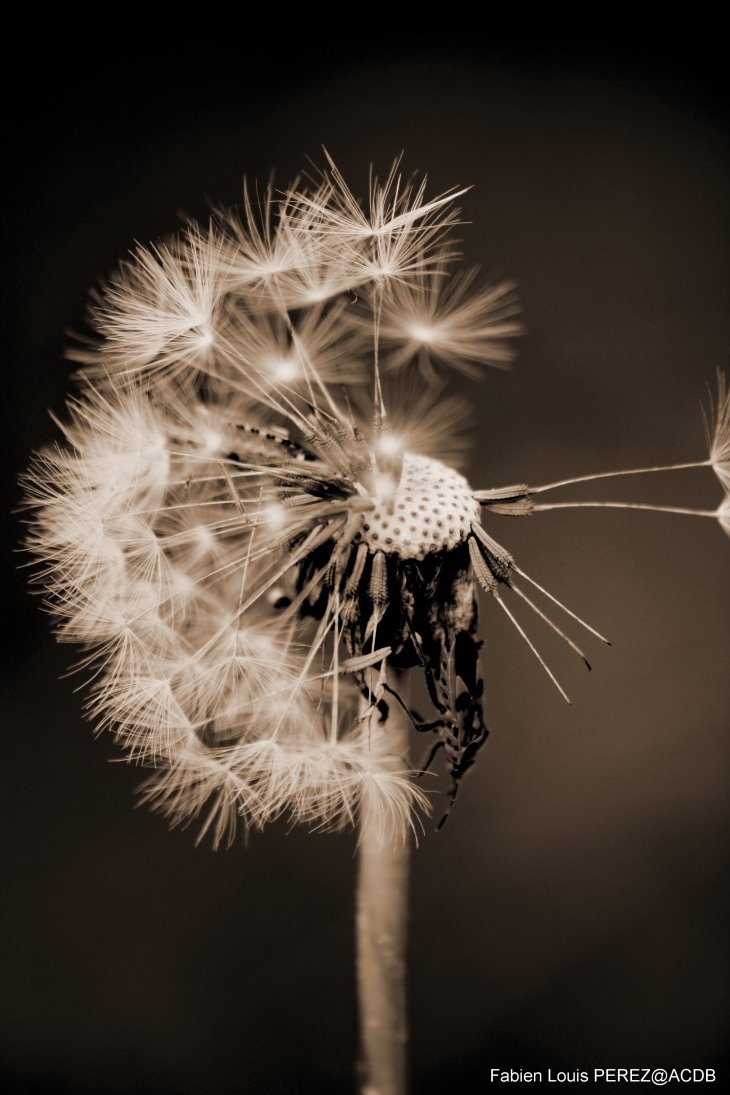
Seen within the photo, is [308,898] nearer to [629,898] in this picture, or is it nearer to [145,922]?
[145,922]

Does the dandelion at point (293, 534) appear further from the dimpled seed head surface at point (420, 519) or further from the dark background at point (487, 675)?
the dark background at point (487, 675)

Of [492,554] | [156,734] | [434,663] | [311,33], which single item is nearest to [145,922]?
[156,734]

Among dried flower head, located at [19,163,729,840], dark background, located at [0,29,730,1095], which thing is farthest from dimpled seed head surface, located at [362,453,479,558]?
dark background, located at [0,29,730,1095]

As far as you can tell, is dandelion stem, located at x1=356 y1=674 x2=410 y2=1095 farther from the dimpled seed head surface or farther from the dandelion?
the dimpled seed head surface

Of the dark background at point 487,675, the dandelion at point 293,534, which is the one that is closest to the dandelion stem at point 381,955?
the dandelion at point 293,534

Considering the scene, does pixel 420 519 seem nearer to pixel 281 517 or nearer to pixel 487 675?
pixel 281 517

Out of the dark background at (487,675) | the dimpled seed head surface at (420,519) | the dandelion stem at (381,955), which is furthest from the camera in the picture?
the dark background at (487,675)
